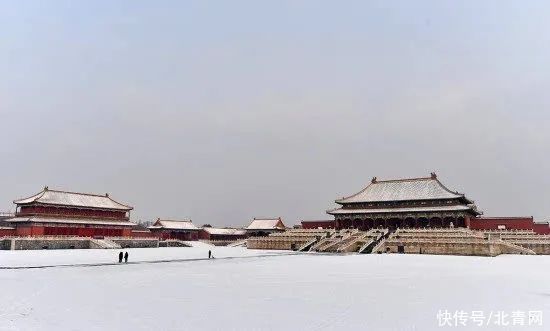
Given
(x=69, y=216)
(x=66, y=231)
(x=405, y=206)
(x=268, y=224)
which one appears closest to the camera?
(x=66, y=231)

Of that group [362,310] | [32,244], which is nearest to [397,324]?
[362,310]

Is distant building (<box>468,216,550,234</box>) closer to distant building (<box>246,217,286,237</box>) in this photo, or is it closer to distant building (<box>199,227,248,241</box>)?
distant building (<box>246,217,286,237</box>)

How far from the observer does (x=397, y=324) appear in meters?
11.1

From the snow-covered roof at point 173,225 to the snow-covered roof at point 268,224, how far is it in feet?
38.2

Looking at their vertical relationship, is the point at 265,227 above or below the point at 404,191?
below

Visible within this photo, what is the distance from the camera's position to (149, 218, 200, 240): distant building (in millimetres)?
78438

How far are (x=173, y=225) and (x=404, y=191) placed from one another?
142 feet

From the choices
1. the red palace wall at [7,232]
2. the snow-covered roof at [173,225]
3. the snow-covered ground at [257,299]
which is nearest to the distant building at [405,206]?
the snow-covered roof at [173,225]

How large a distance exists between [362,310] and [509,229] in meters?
49.9

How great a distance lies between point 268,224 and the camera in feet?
273

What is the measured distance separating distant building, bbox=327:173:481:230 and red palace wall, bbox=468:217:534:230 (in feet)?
5.04

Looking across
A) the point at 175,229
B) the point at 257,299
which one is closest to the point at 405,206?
the point at 175,229

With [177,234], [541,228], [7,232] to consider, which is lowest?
[177,234]

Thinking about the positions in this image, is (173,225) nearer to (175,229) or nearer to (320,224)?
(175,229)
